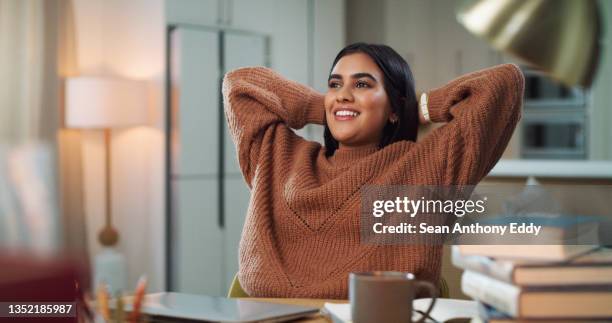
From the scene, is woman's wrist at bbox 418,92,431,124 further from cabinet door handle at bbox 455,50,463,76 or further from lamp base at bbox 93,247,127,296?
cabinet door handle at bbox 455,50,463,76

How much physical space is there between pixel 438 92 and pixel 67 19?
2796mm

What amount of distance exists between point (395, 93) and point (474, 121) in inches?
9.5

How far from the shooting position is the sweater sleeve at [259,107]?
195cm

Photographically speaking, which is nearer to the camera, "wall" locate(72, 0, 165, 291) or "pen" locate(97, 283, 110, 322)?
"pen" locate(97, 283, 110, 322)

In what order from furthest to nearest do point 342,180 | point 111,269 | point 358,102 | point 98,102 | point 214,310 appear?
point 111,269 → point 98,102 → point 358,102 → point 342,180 → point 214,310

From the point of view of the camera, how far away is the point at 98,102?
3957mm

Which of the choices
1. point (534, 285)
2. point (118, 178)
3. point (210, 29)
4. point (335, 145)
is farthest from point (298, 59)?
point (534, 285)

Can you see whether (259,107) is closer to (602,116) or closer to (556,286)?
(556,286)

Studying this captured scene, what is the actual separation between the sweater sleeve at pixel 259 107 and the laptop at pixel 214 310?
0.76m

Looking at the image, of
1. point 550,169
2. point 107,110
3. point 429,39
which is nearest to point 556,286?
point 107,110

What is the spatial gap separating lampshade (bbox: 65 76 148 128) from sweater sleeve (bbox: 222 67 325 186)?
6.50 ft

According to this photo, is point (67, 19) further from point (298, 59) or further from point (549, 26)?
point (549, 26)

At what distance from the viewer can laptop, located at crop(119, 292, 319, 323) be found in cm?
108

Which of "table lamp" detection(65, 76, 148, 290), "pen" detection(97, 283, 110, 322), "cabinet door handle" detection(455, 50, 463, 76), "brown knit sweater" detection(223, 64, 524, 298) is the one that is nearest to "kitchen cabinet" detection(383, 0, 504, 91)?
"cabinet door handle" detection(455, 50, 463, 76)
